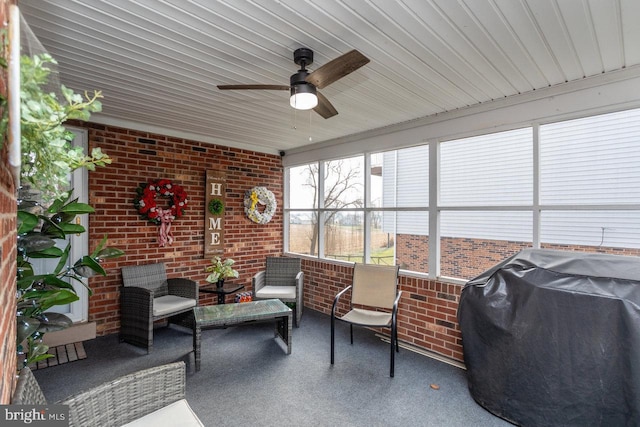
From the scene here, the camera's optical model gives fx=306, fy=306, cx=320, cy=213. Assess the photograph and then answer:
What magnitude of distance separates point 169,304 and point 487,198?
3561mm

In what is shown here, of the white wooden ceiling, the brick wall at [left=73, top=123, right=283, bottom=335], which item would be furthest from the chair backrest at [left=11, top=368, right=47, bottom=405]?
the brick wall at [left=73, top=123, right=283, bottom=335]

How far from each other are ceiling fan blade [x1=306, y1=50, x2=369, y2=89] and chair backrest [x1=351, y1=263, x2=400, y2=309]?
2.24 m

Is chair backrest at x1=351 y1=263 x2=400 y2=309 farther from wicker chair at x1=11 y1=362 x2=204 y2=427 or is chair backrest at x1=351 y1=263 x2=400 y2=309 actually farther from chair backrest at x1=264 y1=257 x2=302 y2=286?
wicker chair at x1=11 y1=362 x2=204 y2=427

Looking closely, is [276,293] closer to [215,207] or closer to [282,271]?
[282,271]

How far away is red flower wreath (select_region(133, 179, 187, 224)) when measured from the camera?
12.3 ft

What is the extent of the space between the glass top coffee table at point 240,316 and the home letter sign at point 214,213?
4.36 feet

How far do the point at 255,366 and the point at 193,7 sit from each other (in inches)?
113

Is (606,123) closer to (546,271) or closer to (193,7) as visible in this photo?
(546,271)

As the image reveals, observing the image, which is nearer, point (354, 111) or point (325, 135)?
point (354, 111)

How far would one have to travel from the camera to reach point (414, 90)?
267cm

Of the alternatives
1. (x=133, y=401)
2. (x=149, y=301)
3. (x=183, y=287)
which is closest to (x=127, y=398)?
(x=133, y=401)

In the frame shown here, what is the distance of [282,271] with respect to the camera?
14.6ft

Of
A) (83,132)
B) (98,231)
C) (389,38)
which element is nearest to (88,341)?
(98,231)

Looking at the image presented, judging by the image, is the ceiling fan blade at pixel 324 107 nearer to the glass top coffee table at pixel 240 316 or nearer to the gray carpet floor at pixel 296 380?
the glass top coffee table at pixel 240 316
